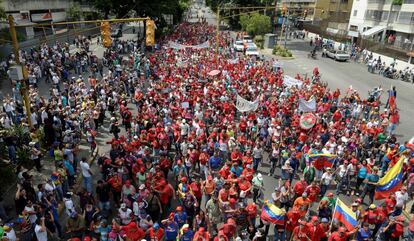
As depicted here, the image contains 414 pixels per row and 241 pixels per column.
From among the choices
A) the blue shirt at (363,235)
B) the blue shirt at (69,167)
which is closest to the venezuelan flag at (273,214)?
the blue shirt at (363,235)

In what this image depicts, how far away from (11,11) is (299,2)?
236 feet

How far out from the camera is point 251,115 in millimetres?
16422

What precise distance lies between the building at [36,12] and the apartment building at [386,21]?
39.6 meters

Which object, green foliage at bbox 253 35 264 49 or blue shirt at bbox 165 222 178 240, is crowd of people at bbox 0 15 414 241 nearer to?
blue shirt at bbox 165 222 178 240

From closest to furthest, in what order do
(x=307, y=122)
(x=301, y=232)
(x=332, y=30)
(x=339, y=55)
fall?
(x=301, y=232)
(x=307, y=122)
(x=339, y=55)
(x=332, y=30)

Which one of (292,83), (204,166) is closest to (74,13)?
(292,83)

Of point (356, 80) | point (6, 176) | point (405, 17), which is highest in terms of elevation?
point (405, 17)

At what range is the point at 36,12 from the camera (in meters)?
50.3

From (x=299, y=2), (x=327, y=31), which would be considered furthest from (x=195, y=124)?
(x=299, y=2)

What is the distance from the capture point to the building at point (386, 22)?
41344 mm

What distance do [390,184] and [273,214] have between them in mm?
4474

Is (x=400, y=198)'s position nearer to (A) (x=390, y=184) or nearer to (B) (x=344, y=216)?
(A) (x=390, y=184)

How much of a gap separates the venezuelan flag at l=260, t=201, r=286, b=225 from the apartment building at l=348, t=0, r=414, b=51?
34510 mm

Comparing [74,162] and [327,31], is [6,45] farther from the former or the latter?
[327,31]
